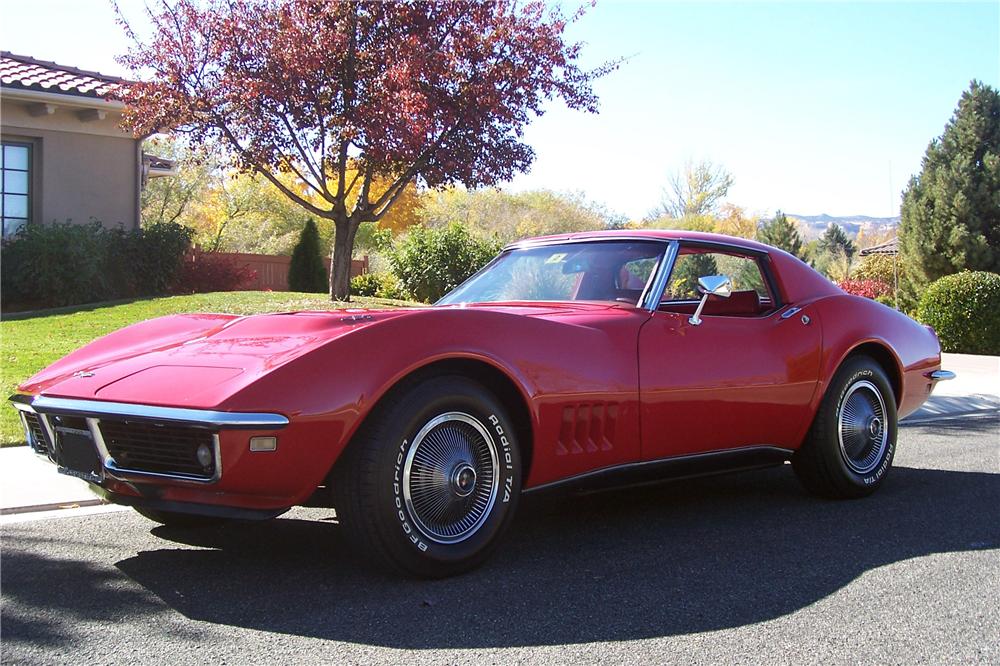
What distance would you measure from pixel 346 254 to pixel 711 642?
11.4 metres

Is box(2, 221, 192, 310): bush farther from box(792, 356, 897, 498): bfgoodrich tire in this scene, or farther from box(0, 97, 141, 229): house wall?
box(792, 356, 897, 498): bfgoodrich tire

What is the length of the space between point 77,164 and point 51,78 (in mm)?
1371

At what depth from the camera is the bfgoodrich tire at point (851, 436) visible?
5324 mm

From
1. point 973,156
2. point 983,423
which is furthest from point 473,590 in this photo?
point 973,156

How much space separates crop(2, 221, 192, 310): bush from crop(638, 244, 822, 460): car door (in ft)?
34.7

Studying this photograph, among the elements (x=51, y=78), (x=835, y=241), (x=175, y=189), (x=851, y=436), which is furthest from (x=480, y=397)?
(x=835, y=241)

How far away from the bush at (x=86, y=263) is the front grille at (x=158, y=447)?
1091cm

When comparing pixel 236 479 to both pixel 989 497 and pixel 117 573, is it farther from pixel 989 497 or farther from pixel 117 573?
pixel 989 497

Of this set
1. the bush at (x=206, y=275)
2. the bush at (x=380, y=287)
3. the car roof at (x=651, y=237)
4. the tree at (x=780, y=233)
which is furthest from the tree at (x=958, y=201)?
the car roof at (x=651, y=237)

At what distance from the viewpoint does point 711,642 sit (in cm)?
315

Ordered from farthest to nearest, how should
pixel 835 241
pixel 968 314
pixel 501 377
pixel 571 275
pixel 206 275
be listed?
1. pixel 835 241
2. pixel 206 275
3. pixel 968 314
4. pixel 571 275
5. pixel 501 377

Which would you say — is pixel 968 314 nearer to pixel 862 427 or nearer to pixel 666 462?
pixel 862 427

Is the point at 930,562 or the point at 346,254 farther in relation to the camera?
the point at 346,254

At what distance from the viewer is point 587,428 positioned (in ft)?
13.8
